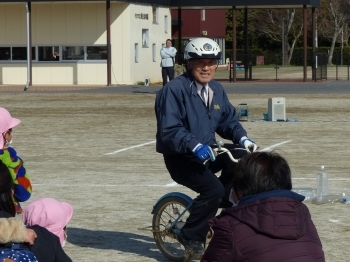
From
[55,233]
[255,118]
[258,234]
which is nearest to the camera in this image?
[258,234]

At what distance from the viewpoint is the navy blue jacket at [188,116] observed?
723 cm

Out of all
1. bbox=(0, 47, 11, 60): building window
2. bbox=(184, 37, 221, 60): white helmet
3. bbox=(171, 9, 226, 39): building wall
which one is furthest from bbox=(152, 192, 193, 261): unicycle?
bbox=(171, 9, 226, 39): building wall

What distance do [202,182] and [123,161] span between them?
27.4ft

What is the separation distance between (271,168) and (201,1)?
141 feet

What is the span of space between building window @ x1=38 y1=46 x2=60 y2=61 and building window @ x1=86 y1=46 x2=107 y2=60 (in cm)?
149

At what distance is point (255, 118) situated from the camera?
2448 cm

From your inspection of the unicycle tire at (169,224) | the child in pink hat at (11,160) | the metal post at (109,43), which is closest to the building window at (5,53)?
the metal post at (109,43)

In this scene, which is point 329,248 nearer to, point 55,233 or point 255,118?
point 55,233

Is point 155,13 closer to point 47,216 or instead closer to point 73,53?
point 73,53

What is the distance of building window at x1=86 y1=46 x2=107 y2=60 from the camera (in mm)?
44375

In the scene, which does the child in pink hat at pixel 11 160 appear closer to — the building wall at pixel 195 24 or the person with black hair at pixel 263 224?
the person with black hair at pixel 263 224

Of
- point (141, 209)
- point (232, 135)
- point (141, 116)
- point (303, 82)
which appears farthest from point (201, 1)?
point (232, 135)

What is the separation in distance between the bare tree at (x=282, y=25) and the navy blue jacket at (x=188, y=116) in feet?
244

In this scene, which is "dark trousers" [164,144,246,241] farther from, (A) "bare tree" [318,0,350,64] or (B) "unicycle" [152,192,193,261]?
(A) "bare tree" [318,0,350,64]
